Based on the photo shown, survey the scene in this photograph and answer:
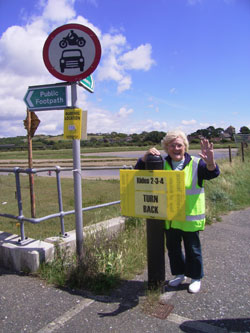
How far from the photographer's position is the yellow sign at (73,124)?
3252mm

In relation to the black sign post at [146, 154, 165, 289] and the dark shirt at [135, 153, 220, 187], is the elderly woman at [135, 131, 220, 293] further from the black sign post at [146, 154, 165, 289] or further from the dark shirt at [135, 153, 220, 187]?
the black sign post at [146, 154, 165, 289]

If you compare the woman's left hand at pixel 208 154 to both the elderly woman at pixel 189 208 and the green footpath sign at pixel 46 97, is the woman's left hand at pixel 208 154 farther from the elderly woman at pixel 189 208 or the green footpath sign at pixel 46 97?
the green footpath sign at pixel 46 97

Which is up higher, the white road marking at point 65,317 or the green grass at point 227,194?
the green grass at point 227,194

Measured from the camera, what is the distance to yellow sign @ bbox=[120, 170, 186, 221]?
104 inches

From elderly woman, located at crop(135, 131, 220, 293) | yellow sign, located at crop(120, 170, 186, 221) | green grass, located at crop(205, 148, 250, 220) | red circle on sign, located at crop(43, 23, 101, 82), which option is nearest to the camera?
yellow sign, located at crop(120, 170, 186, 221)

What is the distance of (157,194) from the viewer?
8.89 ft

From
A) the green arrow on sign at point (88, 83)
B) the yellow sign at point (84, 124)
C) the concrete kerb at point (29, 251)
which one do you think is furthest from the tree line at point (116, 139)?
the concrete kerb at point (29, 251)

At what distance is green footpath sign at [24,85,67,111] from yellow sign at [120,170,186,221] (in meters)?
1.23

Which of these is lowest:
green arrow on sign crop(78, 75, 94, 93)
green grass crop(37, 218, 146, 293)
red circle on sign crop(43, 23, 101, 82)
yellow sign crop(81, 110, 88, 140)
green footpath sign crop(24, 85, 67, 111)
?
green grass crop(37, 218, 146, 293)

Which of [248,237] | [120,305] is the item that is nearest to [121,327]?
[120,305]

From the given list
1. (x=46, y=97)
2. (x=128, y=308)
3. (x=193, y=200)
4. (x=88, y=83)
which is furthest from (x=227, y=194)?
(x=46, y=97)

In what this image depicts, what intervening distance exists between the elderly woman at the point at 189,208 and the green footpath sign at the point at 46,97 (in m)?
1.20

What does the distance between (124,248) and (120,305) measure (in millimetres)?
958

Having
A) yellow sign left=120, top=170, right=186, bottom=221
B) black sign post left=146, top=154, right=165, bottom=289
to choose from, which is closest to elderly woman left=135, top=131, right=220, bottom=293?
black sign post left=146, top=154, right=165, bottom=289
